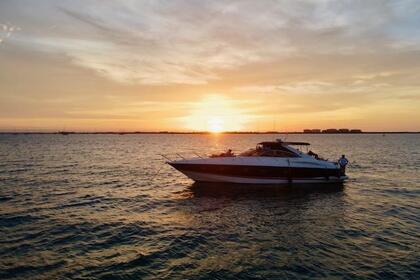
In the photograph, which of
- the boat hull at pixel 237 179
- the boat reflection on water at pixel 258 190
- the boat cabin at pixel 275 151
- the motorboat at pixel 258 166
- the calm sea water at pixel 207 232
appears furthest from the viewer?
the boat cabin at pixel 275 151

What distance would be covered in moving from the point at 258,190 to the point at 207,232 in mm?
10454

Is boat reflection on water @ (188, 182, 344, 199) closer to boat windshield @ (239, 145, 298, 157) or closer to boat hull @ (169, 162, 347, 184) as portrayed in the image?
boat hull @ (169, 162, 347, 184)

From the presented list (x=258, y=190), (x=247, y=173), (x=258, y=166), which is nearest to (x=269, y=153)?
(x=258, y=166)

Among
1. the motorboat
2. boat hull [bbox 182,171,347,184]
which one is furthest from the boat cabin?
boat hull [bbox 182,171,347,184]

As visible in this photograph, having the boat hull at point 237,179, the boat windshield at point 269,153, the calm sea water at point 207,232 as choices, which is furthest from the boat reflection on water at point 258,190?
the boat windshield at point 269,153

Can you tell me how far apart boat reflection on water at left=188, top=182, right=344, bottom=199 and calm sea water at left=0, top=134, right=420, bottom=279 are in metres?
0.08

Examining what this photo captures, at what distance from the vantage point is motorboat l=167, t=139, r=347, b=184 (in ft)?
82.8

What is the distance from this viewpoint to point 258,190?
79.3ft

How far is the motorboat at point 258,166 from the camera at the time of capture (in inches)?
994

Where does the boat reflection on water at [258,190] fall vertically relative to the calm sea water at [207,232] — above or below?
above

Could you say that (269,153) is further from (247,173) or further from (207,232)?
(207,232)

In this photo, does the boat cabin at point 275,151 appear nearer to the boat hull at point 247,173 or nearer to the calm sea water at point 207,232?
the boat hull at point 247,173

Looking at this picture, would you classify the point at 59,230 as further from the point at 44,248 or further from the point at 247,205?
the point at 247,205

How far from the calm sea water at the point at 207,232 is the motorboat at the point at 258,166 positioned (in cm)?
94
